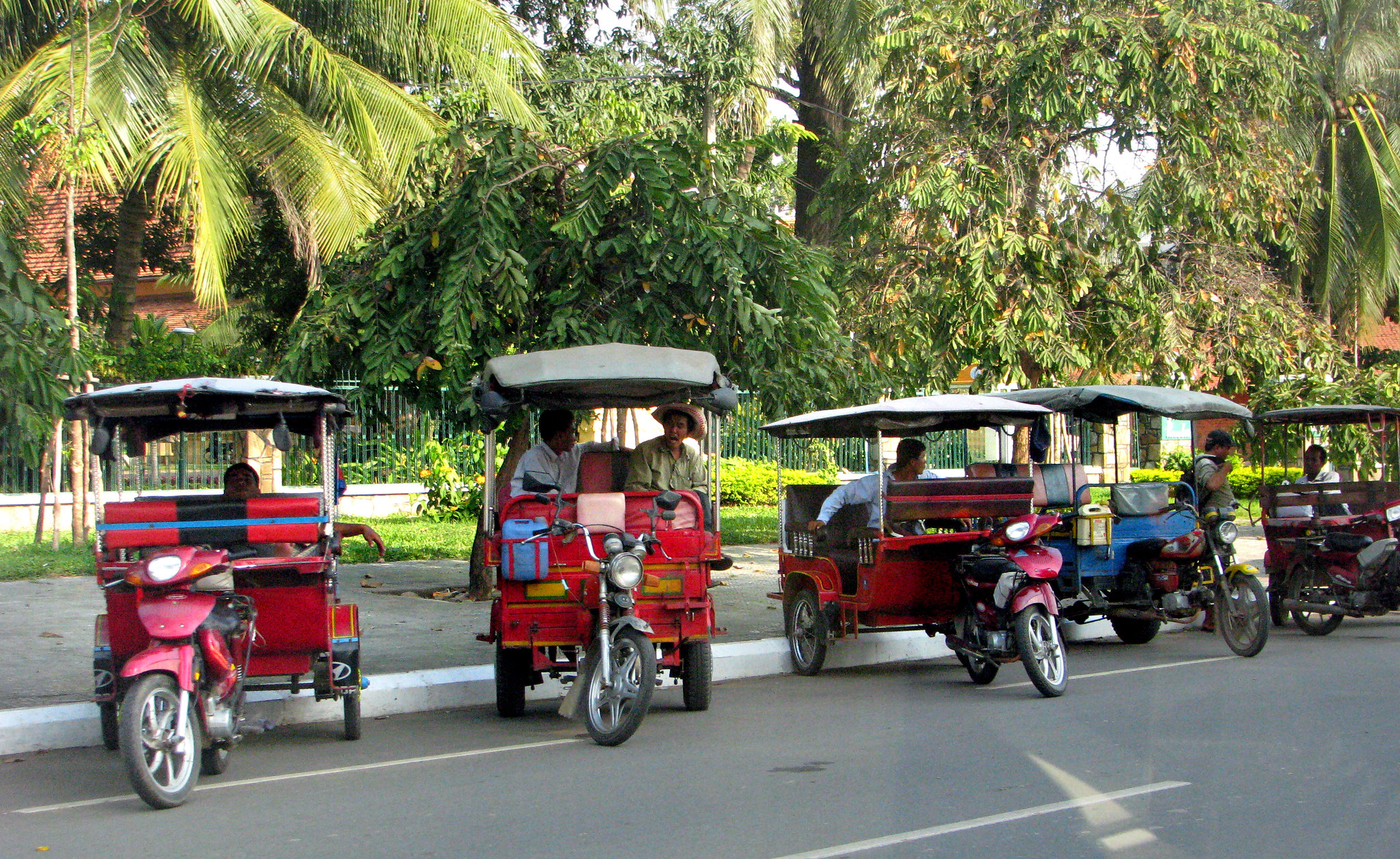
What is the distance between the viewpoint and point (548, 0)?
79.6ft

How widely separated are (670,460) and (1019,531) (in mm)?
2413

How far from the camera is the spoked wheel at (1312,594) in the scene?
11000 mm

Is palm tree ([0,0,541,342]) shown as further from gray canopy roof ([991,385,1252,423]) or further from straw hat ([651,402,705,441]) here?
gray canopy roof ([991,385,1252,423])

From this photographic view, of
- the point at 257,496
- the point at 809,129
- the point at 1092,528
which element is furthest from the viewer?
the point at 809,129

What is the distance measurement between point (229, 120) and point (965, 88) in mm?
9209

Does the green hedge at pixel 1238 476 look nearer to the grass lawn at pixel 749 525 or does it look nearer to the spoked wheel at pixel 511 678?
the grass lawn at pixel 749 525

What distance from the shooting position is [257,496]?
296 inches

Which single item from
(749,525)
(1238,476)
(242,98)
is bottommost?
(749,525)

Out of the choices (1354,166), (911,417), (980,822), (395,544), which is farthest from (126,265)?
(1354,166)

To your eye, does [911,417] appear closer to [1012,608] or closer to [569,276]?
[1012,608]

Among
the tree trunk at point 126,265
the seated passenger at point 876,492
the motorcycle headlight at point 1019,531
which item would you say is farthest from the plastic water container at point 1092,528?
the tree trunk at point 126,265

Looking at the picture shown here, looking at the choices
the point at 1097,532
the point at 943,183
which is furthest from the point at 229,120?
the point at 1097,532

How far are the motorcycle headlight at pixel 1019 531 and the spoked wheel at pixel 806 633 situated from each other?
155 centimetres

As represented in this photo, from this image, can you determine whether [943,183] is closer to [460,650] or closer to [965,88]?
[965,88]
